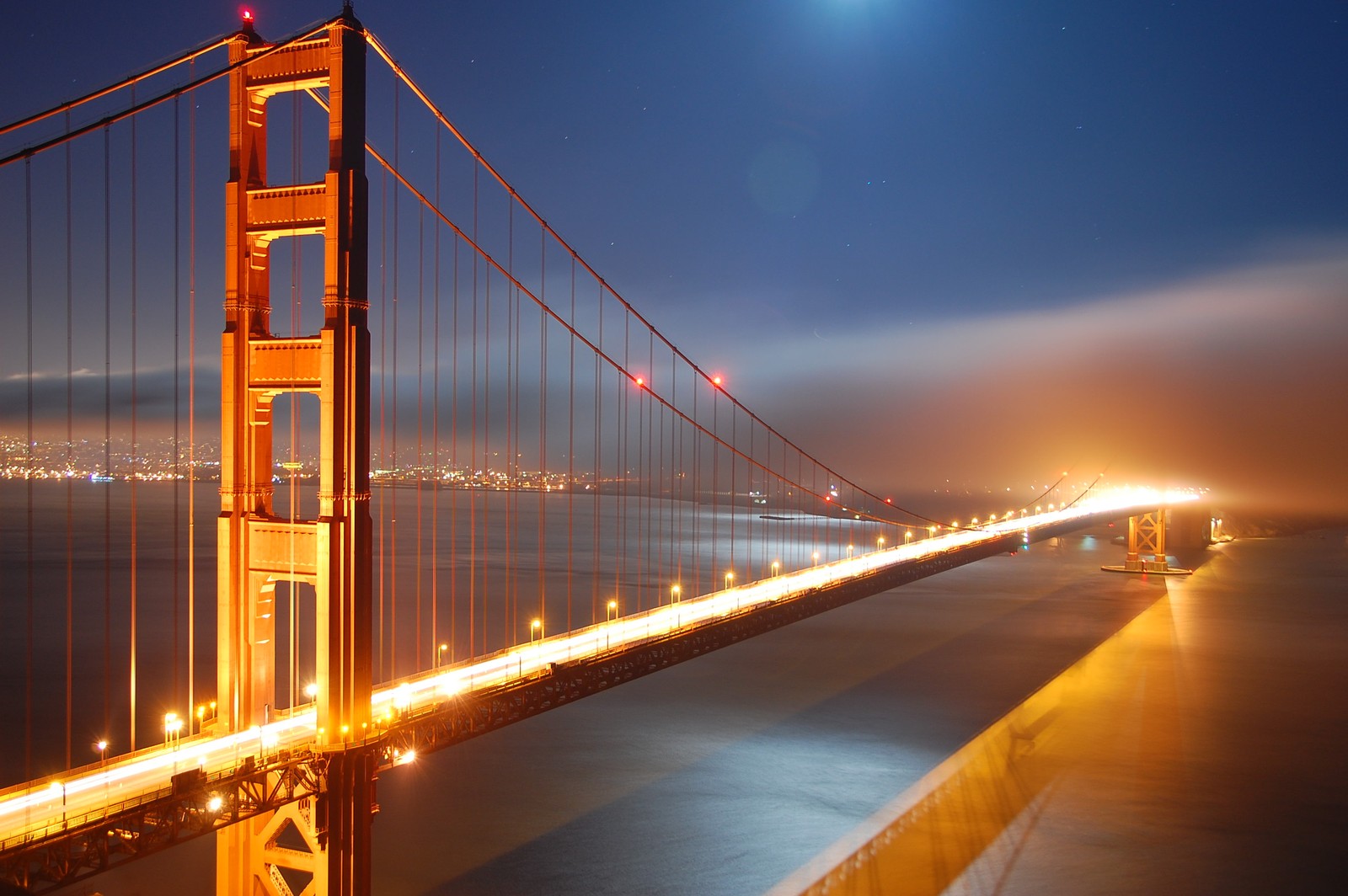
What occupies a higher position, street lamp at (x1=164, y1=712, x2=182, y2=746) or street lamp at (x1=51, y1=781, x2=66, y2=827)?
street lamp at (x1=164, y1=712, x2=182, y2=746)

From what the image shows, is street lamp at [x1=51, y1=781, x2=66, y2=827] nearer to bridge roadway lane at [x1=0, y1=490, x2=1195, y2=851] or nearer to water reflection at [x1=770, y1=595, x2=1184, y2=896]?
bridge roadway lane at [x1=0, y1=490, x2=1195, y2=851]

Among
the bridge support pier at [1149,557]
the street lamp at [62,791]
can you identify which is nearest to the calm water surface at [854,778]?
the street lamp at [62,791]

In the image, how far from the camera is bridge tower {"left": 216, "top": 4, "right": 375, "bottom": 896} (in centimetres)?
1283

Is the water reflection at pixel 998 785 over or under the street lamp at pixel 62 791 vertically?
under

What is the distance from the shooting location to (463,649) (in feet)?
130

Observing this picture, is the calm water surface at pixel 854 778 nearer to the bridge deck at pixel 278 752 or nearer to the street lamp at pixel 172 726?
the bridge deck at pixel 278 752

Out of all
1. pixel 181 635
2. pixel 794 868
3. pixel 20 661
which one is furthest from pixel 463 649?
pixel 794 868

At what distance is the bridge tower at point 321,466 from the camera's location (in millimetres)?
12828

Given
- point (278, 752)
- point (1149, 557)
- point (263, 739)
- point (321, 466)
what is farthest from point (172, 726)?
point (1149, 557)

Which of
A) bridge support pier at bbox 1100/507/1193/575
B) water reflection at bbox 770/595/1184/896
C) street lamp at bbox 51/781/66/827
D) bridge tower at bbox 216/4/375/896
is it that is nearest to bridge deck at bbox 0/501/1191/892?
street lamp at bbox 51/781/66/827

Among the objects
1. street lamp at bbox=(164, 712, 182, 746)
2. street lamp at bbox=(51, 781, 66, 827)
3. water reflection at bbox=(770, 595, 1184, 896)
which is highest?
street lamp at bbox=(164, 712, 182, 746)

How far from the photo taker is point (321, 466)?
A: 12625 mm

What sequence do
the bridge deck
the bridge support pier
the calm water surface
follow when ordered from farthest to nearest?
the bridge support pier
the calm water surface
the bridge deck

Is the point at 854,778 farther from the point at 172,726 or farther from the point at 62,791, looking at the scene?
the point at 62,791
